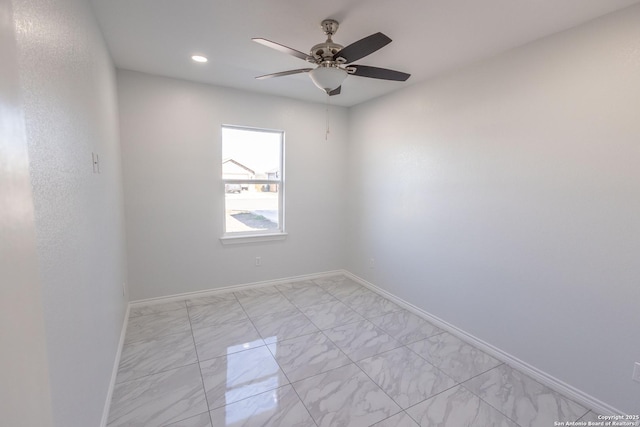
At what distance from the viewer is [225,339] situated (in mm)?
2756

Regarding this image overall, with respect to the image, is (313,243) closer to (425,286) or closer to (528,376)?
(425,286)

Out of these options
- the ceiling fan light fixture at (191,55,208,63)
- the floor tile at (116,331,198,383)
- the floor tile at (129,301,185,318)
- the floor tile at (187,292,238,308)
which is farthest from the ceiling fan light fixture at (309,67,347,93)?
the floor tile at (129,301,185,318)

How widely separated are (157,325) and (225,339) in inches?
30.8

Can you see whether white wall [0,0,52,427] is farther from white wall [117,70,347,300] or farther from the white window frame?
the white window frame

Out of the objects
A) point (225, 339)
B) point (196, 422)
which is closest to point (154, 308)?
point (225, 339)

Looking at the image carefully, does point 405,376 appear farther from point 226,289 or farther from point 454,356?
point 226,289

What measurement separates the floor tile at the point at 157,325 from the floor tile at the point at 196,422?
3.82ft

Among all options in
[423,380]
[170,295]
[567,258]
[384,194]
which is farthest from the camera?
[384,194]

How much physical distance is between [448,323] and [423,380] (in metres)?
0.93

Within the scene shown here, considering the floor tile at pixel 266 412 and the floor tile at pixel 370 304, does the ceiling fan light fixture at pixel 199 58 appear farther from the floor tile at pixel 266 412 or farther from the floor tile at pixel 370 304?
the floor tile at pixel 370 304

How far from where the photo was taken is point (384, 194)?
3775 millimetres

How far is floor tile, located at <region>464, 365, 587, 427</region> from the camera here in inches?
75.4

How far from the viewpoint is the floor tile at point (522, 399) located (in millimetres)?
1914

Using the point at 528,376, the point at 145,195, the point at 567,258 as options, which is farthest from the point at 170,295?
the point at 567,258
